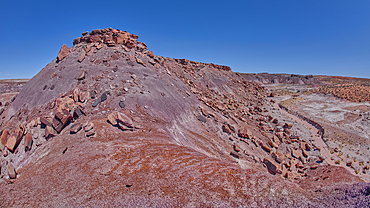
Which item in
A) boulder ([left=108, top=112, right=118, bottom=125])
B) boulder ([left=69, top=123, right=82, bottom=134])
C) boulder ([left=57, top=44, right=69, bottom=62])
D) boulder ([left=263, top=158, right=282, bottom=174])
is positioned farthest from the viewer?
boulder ([left=57, top=44, right=69, bottom=62])

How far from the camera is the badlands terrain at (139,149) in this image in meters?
3.99

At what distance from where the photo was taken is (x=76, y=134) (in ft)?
24.0

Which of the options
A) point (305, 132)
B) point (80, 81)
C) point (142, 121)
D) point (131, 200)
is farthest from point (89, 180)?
point (305, 132)

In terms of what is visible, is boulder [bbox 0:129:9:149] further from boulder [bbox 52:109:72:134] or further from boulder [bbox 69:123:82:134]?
boulder [bbox 69:123:82:134]

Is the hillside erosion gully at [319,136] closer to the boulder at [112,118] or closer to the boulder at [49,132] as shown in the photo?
the boulder at [112,118]

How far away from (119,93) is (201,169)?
24.9 ft

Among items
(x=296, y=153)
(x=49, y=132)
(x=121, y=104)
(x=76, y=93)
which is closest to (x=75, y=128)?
(x=49, y=132)

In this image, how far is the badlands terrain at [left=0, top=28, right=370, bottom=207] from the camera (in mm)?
3994


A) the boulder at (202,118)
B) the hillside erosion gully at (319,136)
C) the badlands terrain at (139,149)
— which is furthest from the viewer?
the boulder at (202,118)

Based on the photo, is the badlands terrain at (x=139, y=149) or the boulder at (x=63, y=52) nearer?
the badlands terrain at (x=139, y=149)

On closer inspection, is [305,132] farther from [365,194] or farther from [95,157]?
[95,157]

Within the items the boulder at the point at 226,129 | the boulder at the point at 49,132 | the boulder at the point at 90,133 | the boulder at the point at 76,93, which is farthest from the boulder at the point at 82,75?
the boulder at the point at 226,129

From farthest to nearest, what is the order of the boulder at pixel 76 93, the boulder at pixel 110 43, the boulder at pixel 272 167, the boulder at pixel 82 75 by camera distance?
the boulder at pixel 110 43, the boulder at pixel 82 75, the boulder at pixel 76 93, the boulder at pixel 272 167

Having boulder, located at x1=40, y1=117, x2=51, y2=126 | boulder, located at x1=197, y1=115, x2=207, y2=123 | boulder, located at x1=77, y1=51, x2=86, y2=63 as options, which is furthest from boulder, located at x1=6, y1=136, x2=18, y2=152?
boulder, located at x1=197, y1=115, x2=207, y2=123
